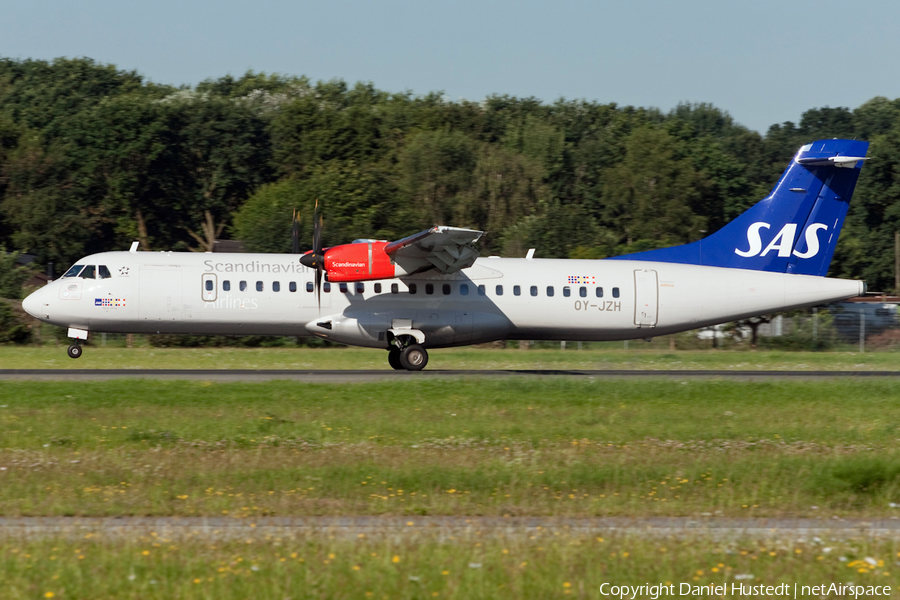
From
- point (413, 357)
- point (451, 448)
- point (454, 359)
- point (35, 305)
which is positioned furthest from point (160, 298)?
point (451, 448)

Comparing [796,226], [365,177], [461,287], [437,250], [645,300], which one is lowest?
[645,300]

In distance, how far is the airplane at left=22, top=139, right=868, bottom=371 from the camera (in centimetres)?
2538

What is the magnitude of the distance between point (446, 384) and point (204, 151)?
60.1 m

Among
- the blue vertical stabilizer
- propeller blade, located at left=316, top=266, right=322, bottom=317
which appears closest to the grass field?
propeller blade, located at left=316, top=266, right=322, bottom=317

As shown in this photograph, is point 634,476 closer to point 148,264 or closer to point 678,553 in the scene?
point 678,553

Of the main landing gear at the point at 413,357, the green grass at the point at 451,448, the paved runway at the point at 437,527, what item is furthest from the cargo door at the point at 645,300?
the paved runway at the point at 437,527

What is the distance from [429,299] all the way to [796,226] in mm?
10942

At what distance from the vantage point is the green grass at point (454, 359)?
30.3 meters

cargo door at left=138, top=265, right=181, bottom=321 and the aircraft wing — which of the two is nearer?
the aircraft wing

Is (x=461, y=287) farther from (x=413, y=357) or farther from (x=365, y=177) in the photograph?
(x=365, y=177)

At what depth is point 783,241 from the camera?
28188mm

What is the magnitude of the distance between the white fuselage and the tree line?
28.0m

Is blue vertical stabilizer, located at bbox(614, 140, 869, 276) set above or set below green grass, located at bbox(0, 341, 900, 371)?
above

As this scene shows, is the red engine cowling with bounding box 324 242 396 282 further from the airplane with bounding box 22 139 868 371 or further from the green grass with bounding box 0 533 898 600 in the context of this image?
the green grass with bounding box 0 533 898 600
